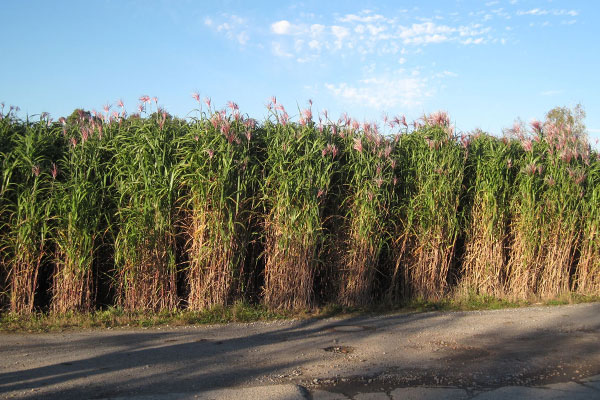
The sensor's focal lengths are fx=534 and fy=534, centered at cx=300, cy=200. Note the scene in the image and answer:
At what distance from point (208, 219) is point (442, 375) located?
3.96 m

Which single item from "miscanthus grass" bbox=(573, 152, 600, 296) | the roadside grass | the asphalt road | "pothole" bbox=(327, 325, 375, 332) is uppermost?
"miscanthus grass" bbox=(573, 152, 600, 296)

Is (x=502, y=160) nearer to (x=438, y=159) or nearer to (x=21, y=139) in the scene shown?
(x=438, y=159)

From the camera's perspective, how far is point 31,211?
24.0 feet

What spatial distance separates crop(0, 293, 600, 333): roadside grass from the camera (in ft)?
23.1

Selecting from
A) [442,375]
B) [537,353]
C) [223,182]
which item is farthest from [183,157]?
[537,353]

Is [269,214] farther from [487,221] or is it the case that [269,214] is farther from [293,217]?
[487,221]

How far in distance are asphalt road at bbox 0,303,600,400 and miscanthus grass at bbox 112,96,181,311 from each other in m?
0.91

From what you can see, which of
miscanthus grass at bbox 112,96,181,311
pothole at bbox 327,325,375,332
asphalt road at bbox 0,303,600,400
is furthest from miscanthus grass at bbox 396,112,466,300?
miscanthus grass at bbox 112,96,181,311

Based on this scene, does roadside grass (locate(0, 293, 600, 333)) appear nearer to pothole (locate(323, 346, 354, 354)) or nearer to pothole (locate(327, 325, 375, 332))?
pothole (locate(327, 325, 375, 332))

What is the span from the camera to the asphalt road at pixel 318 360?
4531 mm

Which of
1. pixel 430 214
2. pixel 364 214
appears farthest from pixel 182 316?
pixel 430 214

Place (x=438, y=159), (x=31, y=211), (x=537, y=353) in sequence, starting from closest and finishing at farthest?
(x=537, y=353) → (x=31, y=211) → (x=438, y=159)

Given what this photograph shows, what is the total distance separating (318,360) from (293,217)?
2.67 meters

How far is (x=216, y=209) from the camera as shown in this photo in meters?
7.57
